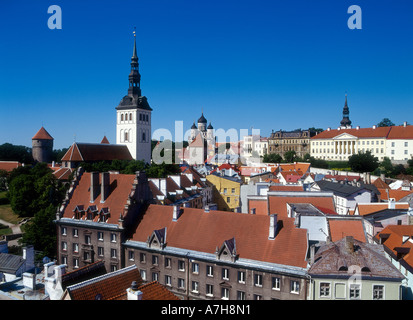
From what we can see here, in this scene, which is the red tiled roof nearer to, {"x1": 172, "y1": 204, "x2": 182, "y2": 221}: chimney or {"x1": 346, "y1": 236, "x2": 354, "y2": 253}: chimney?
{"x1": 346, "y1": 236, "x2": 354, "y2": 253}: chimney

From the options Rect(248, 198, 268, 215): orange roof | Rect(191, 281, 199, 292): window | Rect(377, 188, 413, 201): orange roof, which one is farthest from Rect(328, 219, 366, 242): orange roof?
Rect(377, 188, 413, 201): orange roof

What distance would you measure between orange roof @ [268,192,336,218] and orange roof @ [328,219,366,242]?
6151 mm

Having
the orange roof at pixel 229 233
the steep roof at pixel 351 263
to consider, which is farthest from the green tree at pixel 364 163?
the steep roof at pixel 351 263

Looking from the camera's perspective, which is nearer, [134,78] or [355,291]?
[355,291]

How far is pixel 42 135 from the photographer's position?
349 feet

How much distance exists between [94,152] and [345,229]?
7473 centimetres

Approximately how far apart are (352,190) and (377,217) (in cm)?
1292

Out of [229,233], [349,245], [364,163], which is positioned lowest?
[229,233]

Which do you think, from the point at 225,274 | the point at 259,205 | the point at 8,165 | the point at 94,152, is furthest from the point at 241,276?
the point at 8,165

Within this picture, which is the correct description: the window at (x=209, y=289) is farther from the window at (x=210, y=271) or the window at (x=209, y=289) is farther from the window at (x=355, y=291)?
the window at (x=355, y=291)

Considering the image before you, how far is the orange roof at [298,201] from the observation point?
119 feet

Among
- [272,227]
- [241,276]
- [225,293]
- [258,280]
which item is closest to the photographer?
[258,280]

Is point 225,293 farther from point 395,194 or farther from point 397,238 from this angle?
point 395,194
